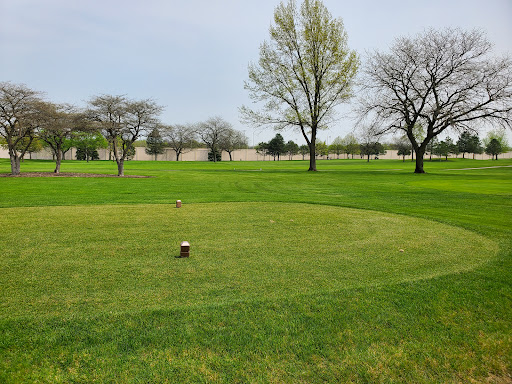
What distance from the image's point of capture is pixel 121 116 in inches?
1025

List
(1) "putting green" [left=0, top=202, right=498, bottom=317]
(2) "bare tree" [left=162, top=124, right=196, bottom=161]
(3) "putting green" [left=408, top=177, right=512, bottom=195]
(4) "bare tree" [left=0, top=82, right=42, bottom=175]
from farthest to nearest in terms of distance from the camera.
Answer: (2) "bare tree" [left=162, top=124, right=196, bottom=161]
(4) "bare tree" [left=0, top=82, right=42, bottom=175]
(3) "putting green" [left=408, top=177, right=512, bottom=195]
(1) "putting green" [left=0, top=202, right=498, bottom=317]

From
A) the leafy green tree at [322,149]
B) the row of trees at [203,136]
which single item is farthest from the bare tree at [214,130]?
the leafy green tree at [322,149]

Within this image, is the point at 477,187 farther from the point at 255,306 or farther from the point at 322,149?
the point at 322,149

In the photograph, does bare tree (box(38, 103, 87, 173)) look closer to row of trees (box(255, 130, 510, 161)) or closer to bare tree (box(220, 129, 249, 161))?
bare tree (box(220, 129, 249, 161))

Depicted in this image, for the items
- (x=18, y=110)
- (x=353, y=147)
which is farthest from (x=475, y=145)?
(x=18, y=110)

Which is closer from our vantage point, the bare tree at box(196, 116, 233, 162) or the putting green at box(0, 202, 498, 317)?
the putting green at box(0, 202, 498, 317)

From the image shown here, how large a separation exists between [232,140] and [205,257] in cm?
8941

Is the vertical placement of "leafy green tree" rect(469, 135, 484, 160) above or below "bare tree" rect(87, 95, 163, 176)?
above

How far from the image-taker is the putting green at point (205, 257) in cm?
370

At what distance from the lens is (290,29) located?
33.5m

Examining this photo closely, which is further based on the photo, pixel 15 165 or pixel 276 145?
pixel 276 145

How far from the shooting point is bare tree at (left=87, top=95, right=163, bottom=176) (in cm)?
2548

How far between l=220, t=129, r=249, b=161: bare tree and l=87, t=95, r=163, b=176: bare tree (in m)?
64.5

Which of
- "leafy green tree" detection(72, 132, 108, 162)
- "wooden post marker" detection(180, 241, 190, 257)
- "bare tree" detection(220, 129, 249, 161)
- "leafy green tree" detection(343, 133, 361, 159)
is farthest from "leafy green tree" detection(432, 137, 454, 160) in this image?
"wooden post marker" detection(180, 241, 190, 257)
